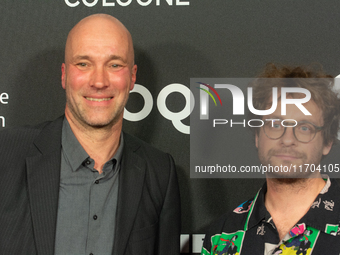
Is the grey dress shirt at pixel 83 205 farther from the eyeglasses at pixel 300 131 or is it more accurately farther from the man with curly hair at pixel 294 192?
the eyeglasses at pixel 300 131

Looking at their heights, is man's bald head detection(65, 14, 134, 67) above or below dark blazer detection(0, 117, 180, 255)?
above

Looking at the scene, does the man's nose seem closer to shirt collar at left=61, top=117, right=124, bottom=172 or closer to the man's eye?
shirt collar at left=61, top=117, right=124, bottom=172

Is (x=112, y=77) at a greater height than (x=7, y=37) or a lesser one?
lesser

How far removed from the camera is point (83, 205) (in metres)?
1.52

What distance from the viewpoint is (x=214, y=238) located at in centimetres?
172

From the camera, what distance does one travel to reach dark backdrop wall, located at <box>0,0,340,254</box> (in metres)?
2.06

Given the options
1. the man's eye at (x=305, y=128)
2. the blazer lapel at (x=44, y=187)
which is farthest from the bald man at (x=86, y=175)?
the man's eye at (x=305, y=128)

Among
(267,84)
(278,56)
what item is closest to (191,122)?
(267,84)

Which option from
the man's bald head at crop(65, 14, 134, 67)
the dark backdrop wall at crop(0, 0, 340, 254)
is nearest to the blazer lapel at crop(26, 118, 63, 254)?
the man's bald head at crop(65, 14, 134, 67)

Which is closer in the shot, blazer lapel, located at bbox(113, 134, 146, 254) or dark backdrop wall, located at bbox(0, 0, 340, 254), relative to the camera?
blazer lapel, located at bbox(113, 134, 146, 254)

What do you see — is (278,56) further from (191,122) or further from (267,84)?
(191,122)

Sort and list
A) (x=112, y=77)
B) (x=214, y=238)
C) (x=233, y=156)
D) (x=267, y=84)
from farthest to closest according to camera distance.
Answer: (x=233, y=156)
(x=267, y=84)
(x=214, y=238)
(x=112, y=77)

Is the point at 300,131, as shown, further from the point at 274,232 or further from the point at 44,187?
the point at 44,187

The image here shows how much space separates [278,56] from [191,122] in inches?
22.4
